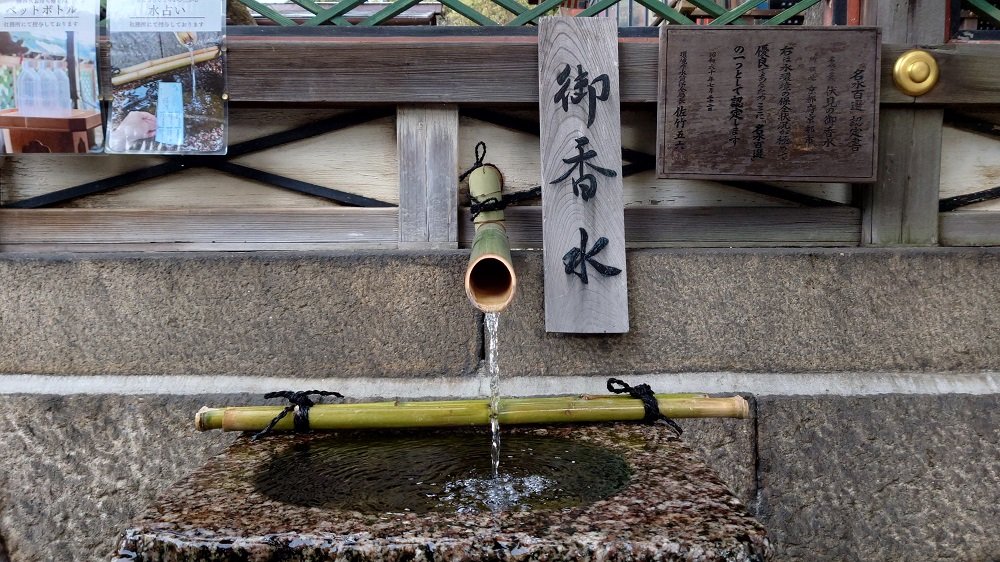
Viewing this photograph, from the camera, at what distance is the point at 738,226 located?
3.63m

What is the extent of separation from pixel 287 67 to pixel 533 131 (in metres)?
1.16

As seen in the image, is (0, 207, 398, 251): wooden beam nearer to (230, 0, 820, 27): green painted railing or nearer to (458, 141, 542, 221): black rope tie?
(458, 141, 542, 221): black rope tie

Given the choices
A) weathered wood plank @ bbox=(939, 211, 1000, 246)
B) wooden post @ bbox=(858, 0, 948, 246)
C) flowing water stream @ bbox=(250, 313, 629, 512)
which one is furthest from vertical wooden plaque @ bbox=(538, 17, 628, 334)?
weathered wood plank @ bbox=(939, 211, 1000, 246)

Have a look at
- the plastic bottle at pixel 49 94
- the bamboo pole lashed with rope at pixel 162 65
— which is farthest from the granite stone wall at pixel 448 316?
the bamboo pole lashed with rope at pixel 162 65

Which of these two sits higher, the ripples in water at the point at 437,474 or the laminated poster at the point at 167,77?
the laminated poster at the point at 167,77

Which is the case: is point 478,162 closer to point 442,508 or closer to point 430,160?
point 430,160

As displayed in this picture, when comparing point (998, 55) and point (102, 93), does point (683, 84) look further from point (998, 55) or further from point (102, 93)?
point (102, 93)

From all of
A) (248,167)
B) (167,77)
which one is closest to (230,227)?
(248,167)

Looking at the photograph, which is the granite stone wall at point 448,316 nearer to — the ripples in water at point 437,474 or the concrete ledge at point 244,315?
the concrete ledge at point 244,315

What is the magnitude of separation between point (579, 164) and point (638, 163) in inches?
15.7

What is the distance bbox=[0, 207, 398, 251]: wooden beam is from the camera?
142 inches

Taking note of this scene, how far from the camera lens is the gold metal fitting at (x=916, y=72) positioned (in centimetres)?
339

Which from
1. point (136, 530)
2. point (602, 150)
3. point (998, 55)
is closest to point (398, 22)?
point (602, 150)

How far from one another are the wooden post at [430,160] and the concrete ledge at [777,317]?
17.9 inches
